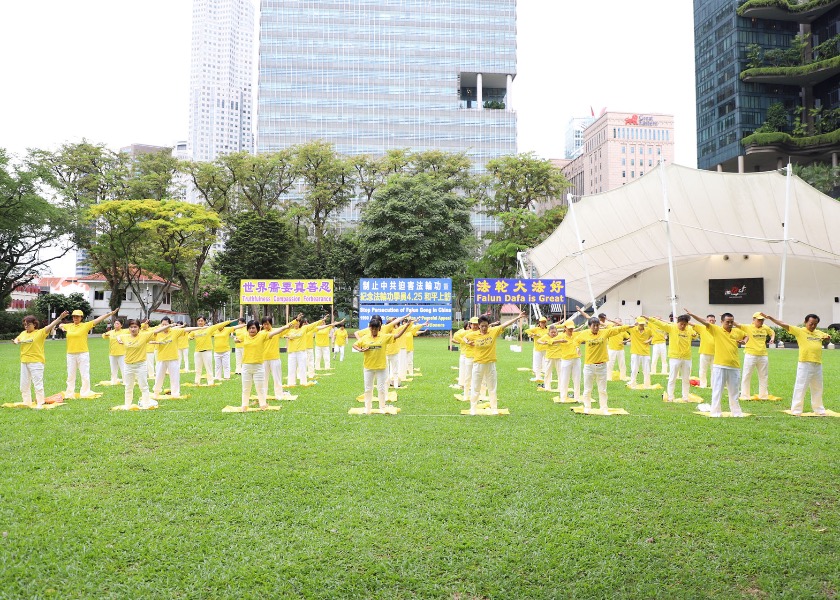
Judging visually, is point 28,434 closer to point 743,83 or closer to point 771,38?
point 743,83

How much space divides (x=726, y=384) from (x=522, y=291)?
21.1 meters

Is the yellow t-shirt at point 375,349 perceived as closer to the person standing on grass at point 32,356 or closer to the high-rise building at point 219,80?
the person standing on grass at point 32,356

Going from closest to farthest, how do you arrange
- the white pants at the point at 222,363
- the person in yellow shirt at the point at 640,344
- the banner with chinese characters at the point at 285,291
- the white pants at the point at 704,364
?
the white pants at the point at 704,364
the person in yellow shirt at the point at 640,344
the white pants at the point at 222,363
the banner with chinese characters at the point at 285,291

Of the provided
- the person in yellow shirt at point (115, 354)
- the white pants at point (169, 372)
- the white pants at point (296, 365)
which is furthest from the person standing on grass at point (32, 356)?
the white pants at point (296, 365)

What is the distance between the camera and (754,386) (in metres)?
13.0

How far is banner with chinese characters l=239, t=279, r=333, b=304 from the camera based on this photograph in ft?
101

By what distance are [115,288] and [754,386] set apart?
131 feet

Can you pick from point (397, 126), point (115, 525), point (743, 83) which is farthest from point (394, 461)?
point (397, 126)

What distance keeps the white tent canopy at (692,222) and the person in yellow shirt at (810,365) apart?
46.6ft

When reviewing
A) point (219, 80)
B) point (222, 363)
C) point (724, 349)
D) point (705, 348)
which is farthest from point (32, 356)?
point (219, 80)

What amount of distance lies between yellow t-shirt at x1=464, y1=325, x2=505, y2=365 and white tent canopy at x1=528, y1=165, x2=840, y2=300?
16.2m

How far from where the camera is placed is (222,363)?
13.9 meters

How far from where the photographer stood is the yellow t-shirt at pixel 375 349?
30.1 feet

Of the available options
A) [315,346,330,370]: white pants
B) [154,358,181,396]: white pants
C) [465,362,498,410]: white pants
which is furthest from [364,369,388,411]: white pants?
[315,346,330,370]: white pants
